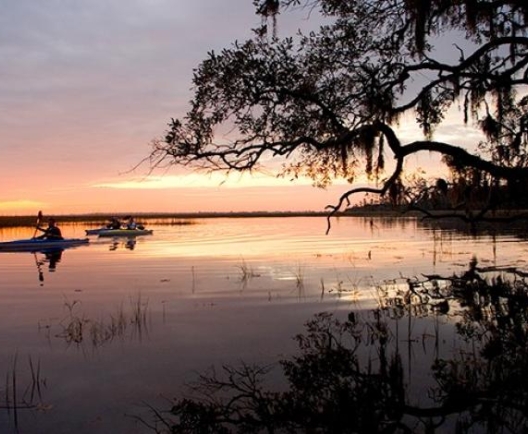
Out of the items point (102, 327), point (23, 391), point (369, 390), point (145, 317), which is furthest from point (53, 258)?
point (369, 390)

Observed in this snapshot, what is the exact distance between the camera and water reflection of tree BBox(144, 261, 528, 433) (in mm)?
5680

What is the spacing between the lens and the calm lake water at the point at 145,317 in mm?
6789

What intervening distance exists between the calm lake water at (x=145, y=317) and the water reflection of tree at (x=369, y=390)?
63 cm

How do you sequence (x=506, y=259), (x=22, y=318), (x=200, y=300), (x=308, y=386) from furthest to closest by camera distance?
(x=506, y=259) < (x=200, y=300) < (x=22, y=318) < (x=308, y=386)

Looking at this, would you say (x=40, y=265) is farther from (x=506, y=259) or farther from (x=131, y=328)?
(x=506, y=259)

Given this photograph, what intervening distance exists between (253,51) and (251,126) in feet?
4.72

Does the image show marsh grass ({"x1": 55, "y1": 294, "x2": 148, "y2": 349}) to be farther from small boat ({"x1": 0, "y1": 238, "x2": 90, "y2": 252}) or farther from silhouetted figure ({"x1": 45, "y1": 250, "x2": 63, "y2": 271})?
small boat ({"x1": 0, "y1": 238, "x2": 90, "y2": 252})

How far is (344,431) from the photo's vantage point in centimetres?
541

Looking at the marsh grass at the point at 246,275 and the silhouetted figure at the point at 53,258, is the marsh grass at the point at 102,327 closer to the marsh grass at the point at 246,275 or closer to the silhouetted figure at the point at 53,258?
the marsh grass at the point at 246,275

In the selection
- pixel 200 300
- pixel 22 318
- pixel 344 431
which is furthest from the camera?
pixel 200 300

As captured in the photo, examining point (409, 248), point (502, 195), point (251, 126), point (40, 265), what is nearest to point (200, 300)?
point (251, 126)

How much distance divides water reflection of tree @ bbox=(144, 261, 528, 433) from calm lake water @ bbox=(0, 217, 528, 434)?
0.63m

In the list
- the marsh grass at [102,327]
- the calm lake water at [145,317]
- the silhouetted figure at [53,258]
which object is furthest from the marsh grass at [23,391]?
the silhouetted figure at [53,258]

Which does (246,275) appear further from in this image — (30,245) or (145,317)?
(30,245)
